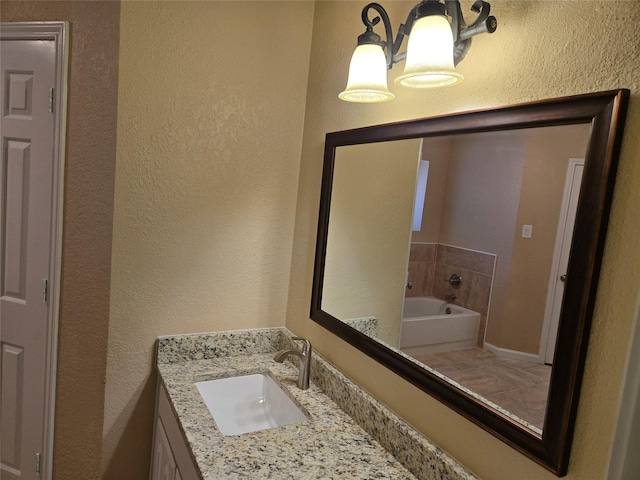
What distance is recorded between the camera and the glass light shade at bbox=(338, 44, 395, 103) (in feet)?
4.07

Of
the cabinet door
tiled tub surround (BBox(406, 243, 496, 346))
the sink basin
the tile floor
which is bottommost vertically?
the cabinet door

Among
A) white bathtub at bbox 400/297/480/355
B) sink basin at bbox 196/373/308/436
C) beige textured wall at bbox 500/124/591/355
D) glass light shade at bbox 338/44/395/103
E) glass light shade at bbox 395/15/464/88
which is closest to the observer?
beige textured wall at bbox 500/124/591/355

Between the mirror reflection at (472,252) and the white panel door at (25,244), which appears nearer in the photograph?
the mirror reflection at (472,252)

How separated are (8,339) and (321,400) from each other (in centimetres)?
136

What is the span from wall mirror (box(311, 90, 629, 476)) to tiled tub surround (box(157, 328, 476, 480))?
17 cm

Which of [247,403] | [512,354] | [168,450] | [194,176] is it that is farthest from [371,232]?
[168,450]

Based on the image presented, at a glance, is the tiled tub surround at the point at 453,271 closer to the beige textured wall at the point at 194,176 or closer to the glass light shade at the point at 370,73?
the glass light shade at the point at 370,73

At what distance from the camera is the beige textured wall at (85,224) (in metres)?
1.60

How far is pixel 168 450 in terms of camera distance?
5.11 feet

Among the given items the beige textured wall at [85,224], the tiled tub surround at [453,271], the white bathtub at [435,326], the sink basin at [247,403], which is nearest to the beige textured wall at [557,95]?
the white bathtub at [435,326]

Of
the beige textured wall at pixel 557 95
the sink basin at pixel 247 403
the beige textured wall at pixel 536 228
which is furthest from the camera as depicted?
the sink basin at pixel 247 403

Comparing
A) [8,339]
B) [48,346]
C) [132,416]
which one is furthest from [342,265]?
[8,339]

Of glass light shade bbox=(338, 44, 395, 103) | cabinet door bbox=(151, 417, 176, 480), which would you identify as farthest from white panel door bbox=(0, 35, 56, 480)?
glass light shade bbox=(338, 44, 395, 103)

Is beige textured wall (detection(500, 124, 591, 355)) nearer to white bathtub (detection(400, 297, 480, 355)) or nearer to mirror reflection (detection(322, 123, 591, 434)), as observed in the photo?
Answer: mirror reflection (detection(322, 123, 591, 434))
